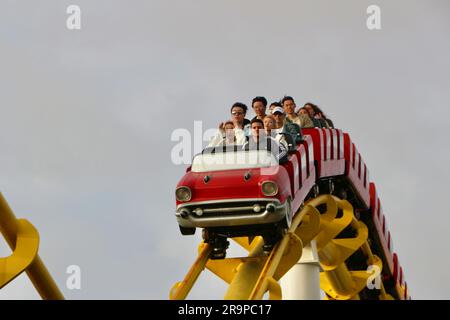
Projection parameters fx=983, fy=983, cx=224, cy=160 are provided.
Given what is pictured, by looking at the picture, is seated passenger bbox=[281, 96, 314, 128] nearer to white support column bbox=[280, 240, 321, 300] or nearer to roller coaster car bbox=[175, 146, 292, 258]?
white support column bbox=[280, 240, 321, 300]

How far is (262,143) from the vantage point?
10773mm

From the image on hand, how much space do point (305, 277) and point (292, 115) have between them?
2175 millimetres

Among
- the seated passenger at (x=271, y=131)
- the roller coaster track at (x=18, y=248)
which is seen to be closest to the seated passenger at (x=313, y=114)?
the seated passenger at (x=271, y=131)

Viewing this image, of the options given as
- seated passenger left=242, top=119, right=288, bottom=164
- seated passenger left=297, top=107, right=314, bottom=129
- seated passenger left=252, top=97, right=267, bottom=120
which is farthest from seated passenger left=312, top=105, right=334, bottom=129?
seated passenger left=242, top=119, right=288, bottom=164

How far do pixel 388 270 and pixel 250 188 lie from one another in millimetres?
7354

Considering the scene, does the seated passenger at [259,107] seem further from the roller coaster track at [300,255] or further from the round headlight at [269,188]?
the round headlight at [269,188]

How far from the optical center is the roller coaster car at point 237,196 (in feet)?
33.1

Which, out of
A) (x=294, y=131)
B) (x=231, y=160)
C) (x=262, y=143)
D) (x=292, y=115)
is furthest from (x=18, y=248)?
(x=292, y=115)

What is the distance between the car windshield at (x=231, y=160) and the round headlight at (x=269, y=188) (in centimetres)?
45

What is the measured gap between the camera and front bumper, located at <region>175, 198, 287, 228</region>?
10047mm

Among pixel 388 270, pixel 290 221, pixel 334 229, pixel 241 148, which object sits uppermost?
pixel 241 148

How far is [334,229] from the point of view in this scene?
13.5m
